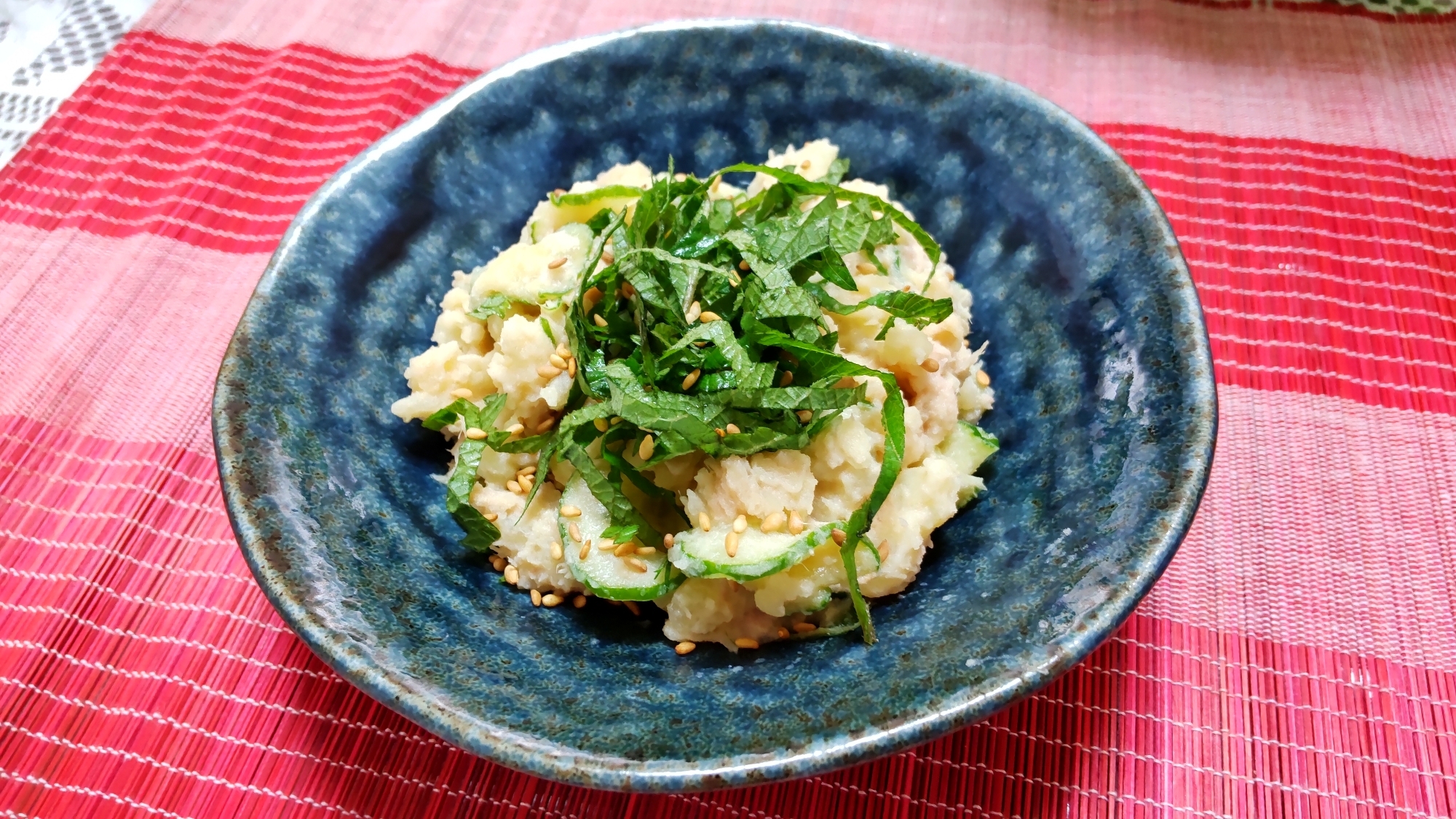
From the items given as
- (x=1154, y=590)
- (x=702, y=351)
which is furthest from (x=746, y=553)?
(x=1154, y=590)

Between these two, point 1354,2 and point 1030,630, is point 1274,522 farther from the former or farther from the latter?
point 1354,2

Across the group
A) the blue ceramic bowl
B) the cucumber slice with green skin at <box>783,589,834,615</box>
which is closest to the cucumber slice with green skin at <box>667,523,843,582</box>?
the cucumber slice with green skin at <box>783,589,834,615</box>

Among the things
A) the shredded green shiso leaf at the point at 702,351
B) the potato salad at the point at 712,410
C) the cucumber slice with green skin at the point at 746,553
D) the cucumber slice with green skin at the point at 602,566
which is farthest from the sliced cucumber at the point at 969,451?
the cucumber slice with green skin at the point at 602,566

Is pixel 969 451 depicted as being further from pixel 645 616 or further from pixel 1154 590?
pixel 645 616

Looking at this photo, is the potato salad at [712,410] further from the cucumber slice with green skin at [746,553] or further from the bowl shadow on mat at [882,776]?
the bowl shadow on mat at [882,776]

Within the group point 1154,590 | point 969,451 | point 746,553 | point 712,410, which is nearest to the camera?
point 746,553
